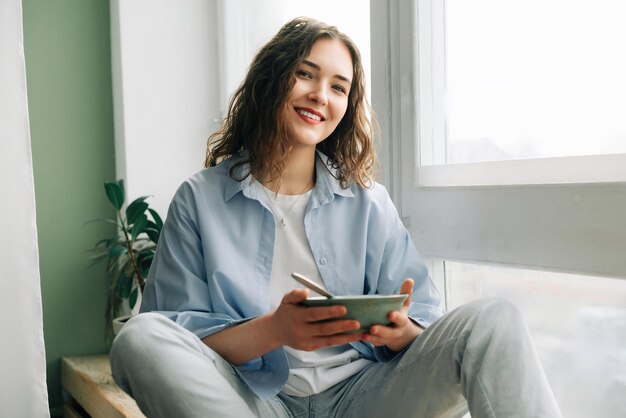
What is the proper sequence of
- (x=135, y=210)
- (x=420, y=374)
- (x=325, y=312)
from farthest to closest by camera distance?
(x=135, y=210) → (x=420, y=374) → (x=325, y=312)

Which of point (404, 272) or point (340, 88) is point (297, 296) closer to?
point (404, 272)

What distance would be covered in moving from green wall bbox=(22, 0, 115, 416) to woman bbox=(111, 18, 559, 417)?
1.18m

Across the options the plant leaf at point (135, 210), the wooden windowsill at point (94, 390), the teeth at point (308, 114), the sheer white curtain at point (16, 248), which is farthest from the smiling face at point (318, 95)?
the plant leaf at point (135, 210)

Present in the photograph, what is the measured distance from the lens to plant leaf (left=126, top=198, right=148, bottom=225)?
8.20 ft

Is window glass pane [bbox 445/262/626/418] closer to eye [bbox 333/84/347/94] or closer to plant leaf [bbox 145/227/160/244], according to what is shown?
eye [bbox 333/84/347/94]

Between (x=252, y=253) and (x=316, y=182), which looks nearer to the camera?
(x=252, y=253)

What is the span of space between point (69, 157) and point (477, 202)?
1.69 meters

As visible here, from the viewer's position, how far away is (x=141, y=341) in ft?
3.90

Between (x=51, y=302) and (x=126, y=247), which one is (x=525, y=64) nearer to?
(x=126, y=247)

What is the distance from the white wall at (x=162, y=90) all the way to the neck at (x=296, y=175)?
122cm

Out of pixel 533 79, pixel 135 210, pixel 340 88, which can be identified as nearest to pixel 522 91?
pixel 533 79

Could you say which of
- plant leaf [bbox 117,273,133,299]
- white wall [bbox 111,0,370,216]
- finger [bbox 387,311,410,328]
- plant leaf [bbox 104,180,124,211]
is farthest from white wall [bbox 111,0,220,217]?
finger [bbox 387,311,410,328]

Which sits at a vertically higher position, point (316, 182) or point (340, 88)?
point (340, 88)

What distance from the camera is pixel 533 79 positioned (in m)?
1.52
